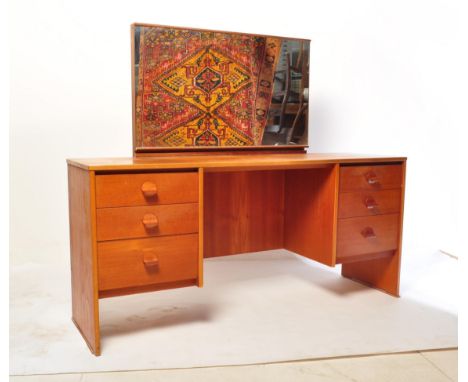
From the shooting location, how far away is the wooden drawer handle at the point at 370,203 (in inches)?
92.7

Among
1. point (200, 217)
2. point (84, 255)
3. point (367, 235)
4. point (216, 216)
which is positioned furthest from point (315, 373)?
point (216, 216)

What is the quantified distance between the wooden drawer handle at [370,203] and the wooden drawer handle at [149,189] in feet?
3.19

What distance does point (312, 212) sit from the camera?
2443mm

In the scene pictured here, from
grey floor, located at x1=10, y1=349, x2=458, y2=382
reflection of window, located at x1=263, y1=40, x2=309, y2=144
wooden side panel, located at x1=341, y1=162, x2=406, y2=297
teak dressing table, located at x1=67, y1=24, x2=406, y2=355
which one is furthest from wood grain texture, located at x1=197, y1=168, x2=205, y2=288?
wooden side panel, located at x1=341, y1=162, x2=406, y2=297

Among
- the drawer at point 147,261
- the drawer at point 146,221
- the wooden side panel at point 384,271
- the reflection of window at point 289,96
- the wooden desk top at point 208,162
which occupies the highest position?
the reflection of window at point 289,96

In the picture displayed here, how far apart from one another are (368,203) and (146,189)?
101 cm

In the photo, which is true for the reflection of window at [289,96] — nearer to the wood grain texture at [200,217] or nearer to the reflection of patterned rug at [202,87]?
the reflection of patterned rug at [202,87]

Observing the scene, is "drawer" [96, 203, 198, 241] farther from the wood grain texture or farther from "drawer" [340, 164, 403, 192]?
"drawer" [340, 164, 403, 192]

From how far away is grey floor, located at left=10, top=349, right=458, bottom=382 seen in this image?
1.72 metres

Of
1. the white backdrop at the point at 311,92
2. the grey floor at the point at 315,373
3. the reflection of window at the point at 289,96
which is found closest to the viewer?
the grey floor at the point at 315,373

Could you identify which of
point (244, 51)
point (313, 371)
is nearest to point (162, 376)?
point (313, 371)

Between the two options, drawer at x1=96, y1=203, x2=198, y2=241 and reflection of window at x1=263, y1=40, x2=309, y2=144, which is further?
reflection of window at x1=263, y1=40, x2=309, y2=144

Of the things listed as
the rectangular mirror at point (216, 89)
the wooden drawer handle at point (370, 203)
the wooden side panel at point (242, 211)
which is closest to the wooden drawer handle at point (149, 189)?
the rectangular mirror at point (216, 89)

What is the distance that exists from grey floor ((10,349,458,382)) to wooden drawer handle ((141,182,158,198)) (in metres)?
0.59
